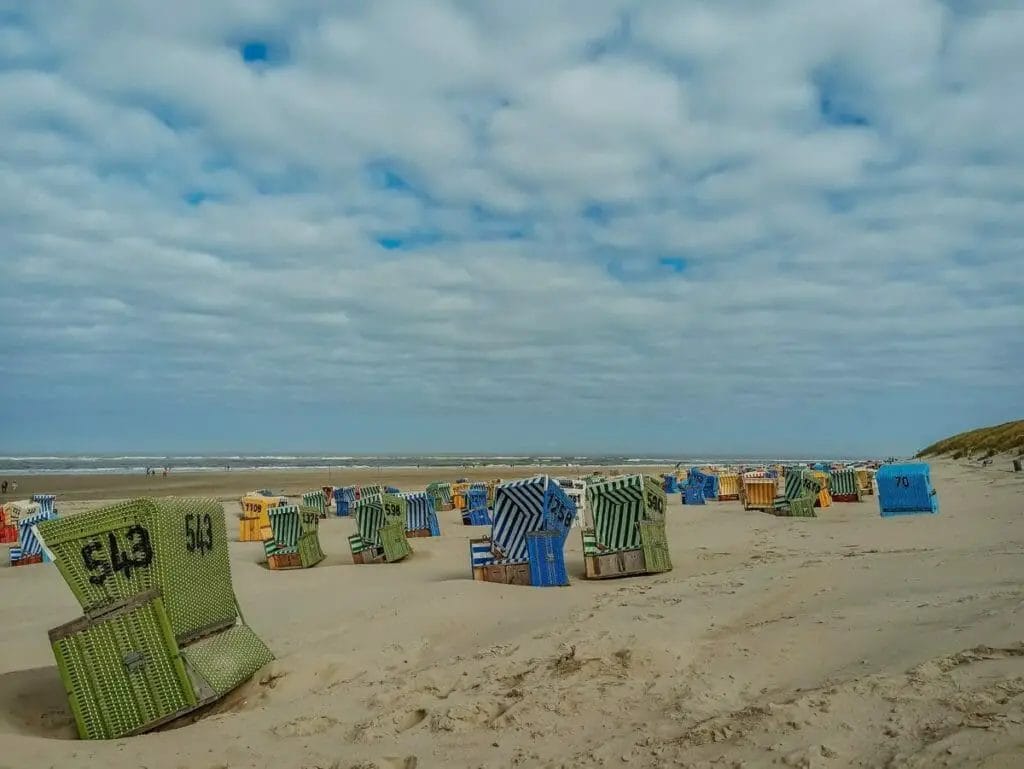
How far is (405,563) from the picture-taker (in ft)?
46.7

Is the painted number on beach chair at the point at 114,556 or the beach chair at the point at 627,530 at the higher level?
the painted number on beach chair at the point at 114,556

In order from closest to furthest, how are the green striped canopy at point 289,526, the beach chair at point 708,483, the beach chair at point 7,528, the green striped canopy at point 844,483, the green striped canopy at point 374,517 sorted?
the green striped canopy at point 289,526 < the green striped canopy at point 374,517 < the beach chair at point 7,528 < the green striped canopy at point 844,483 < the beach chair at point 708,483

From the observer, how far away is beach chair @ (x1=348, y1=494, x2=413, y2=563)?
14336 millimetres

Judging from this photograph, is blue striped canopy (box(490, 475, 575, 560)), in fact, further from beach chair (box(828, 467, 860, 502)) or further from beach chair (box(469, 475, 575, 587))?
beach chair (box(828, 467, 860, 502))

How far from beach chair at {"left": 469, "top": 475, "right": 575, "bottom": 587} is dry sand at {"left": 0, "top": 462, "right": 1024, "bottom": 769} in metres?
0.64

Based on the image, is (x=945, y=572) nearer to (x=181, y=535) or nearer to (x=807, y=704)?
(x=807, y=704)

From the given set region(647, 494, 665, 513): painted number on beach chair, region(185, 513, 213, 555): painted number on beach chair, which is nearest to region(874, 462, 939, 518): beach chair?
region(647, 494, 665, 513): painted number on beach chair

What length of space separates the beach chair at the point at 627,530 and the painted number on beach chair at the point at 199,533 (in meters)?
6.15

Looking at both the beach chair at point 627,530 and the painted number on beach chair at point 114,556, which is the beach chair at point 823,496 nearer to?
the beach chair at point 627,530

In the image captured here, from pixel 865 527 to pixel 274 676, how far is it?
42.2 feet

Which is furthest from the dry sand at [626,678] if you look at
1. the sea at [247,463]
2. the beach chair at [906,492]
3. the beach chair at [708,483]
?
the sea at [247,463]

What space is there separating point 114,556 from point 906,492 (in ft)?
58.1

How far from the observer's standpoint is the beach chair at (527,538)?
1041cm

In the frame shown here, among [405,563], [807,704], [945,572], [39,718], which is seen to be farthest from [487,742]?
[405,563]
